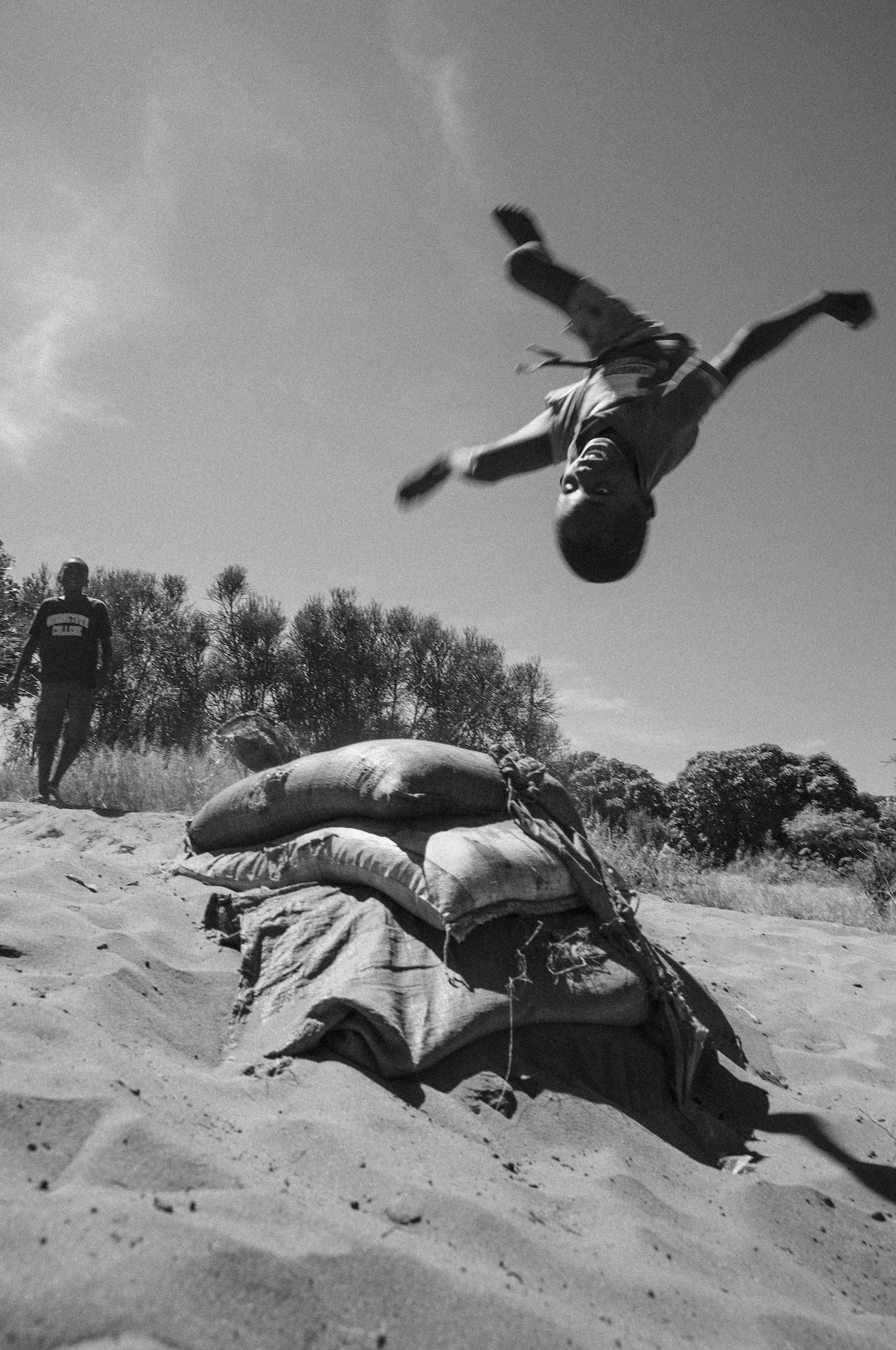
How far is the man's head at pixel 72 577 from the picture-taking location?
671 cm

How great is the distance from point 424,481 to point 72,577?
5.22 metres

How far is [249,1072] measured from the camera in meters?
1.94

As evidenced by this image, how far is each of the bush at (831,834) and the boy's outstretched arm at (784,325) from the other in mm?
8223

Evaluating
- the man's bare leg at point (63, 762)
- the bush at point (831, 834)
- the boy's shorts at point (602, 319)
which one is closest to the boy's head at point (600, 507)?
the boy's shorts at point (602, 319)

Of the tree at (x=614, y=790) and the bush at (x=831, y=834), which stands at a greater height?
the tree at (x=614, y=790)

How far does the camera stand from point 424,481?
2516 millimetres

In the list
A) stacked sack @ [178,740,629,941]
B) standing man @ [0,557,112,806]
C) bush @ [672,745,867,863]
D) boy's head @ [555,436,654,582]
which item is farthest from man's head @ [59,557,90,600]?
bush @ [672,745,867,863]

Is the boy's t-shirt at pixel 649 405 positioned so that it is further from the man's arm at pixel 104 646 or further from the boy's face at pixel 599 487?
the man's arm at pixel 104 646

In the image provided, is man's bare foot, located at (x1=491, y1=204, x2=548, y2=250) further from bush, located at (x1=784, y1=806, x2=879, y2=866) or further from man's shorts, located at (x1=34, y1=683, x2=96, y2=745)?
bush, located at (x1=784, y1=806, x2=879, y2=866)

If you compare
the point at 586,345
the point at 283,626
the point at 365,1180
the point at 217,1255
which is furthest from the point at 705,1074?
the point at 283,626

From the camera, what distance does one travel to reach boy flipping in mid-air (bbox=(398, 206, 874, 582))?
1.96 m

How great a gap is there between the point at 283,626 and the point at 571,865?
1603 cm

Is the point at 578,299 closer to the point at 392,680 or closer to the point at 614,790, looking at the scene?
the point at 614,790

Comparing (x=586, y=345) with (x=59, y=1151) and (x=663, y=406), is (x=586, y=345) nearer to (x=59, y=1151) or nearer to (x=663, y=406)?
(x=663, y=406)
